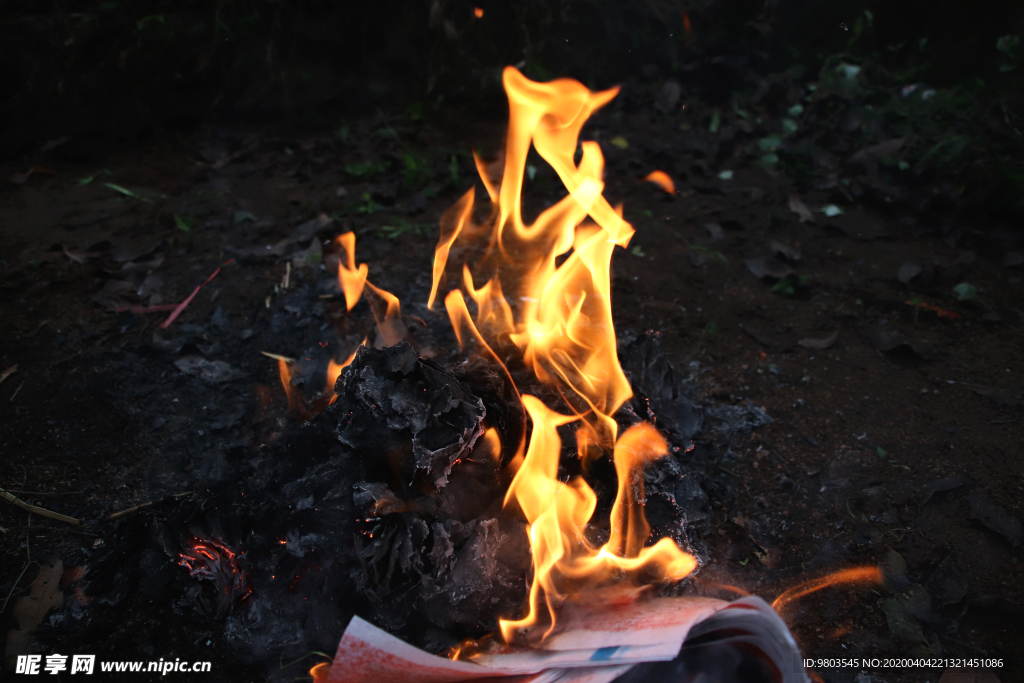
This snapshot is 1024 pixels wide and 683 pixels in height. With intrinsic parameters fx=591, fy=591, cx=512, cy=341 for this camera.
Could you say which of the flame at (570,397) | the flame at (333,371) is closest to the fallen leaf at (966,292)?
the flame at (570,397)

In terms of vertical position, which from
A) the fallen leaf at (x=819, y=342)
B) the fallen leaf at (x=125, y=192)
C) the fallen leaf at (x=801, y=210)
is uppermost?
the fallen leaf at (x=801, y=210)

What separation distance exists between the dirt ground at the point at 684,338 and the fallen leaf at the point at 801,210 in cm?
2

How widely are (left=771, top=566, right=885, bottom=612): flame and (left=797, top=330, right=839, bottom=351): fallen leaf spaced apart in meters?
1.35

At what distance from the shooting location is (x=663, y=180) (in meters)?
4.79

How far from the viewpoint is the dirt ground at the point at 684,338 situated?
6.57ft

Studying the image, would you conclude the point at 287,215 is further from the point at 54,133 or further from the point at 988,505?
the point at 988,505

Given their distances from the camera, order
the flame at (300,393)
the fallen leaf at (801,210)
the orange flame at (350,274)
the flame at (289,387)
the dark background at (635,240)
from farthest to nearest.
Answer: the fallen leaf at (801,210) < the orange flame at (350,274) < the flame at (289,387) < the flame at (300,393) < the dark background at (635,240)

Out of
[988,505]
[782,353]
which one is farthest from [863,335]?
[988,505]

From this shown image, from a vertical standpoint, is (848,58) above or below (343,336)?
above

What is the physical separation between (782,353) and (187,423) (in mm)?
2870

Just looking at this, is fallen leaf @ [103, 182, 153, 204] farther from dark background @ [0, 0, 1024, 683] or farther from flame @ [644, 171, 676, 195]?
flame @ [644, 171, 676, 195]

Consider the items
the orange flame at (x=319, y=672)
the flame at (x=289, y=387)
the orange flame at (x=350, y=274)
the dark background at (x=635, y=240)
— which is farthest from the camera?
the orange flame at (x=350, y=274)

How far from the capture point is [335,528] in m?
1.82

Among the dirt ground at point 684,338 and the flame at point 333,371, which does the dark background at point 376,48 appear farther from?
the flame at point 333,371
